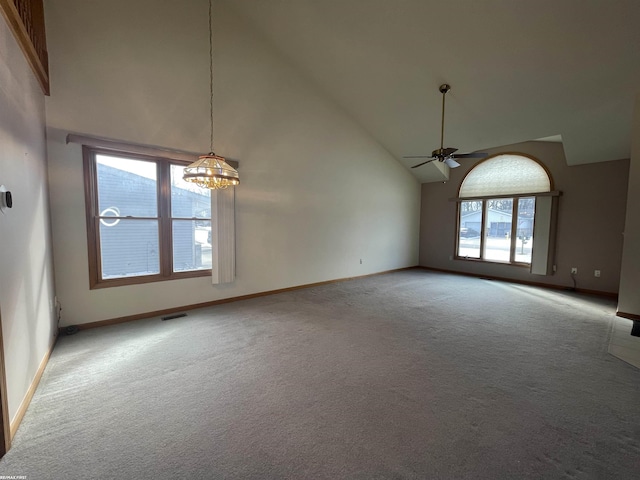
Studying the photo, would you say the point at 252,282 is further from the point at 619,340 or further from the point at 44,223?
the point at 619,340

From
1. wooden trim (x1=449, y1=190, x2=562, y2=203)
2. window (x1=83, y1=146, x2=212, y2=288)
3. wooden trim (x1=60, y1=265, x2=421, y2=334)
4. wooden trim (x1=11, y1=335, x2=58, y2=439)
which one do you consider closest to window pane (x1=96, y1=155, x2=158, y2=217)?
window (x1=83, y1=146, x2=212, y2=288)

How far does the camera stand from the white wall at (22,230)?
5.60ft

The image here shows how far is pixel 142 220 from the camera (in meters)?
3.60

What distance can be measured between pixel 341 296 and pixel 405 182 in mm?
4163

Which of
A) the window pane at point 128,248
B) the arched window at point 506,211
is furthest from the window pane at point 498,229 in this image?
the window pane at point 128,248

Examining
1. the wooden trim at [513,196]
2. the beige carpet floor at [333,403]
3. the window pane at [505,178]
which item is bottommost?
the beige carpet floor at [333,403]

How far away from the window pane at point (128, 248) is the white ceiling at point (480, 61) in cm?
361

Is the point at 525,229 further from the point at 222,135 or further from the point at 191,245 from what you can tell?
the point at 191,245

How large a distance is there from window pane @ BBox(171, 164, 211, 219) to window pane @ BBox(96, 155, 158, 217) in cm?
23

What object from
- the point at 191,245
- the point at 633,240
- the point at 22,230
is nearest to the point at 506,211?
the point at 633,240

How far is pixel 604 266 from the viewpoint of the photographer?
5.04 metres

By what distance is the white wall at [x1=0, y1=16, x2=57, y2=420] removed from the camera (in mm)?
1706

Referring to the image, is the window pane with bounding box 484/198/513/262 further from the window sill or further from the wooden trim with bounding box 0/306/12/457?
the wooden trim with bounding box 0/306/12/457

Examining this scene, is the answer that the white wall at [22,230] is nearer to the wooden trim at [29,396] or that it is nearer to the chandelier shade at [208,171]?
the wooden trim at [29,396]
